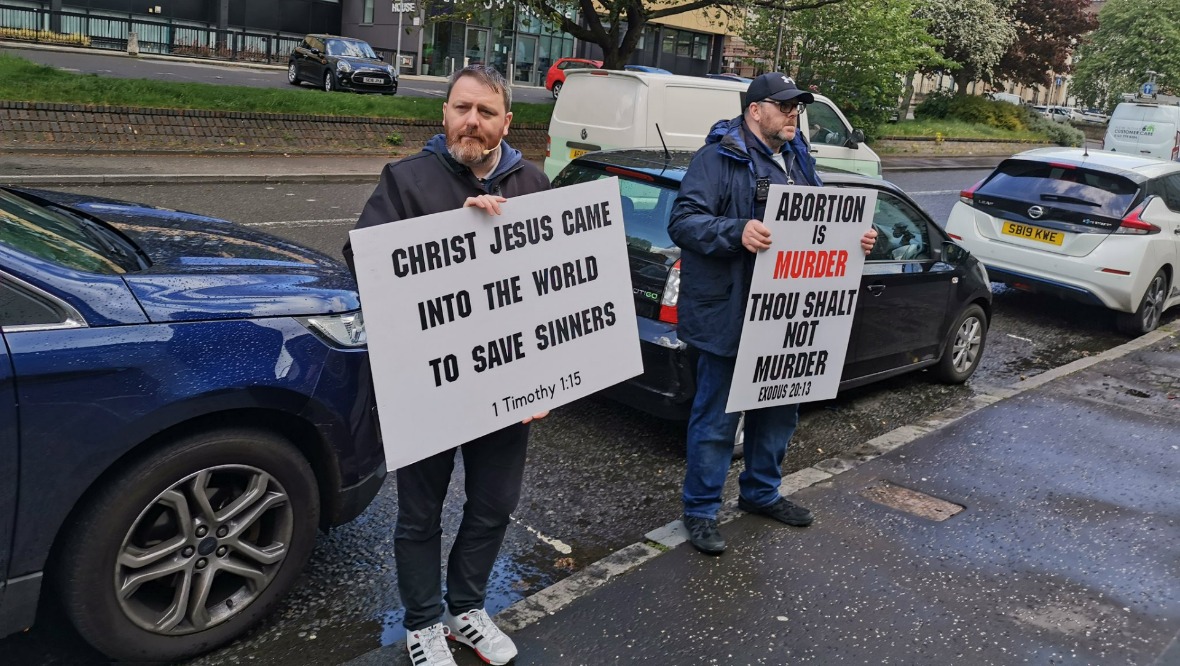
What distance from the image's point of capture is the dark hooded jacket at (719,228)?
372cm

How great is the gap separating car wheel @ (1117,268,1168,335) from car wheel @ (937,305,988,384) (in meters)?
2.83

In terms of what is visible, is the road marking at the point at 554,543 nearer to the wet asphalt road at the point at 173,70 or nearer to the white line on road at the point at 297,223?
the white line on road at the point at 297,223

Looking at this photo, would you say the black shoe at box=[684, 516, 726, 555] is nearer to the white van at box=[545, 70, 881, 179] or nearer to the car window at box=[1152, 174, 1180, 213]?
the white van at box=[545, 70, 881, 179]

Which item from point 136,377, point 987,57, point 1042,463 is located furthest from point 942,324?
point 987,57

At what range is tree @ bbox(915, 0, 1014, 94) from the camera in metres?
36.8

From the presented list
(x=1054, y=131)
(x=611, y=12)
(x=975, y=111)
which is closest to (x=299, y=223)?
(x=611, y=12)

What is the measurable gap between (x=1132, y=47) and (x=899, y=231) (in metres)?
50.3

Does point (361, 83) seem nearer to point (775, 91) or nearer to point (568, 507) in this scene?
point (568, 507)

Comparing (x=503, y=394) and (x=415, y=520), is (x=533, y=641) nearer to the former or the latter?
(x=415, y=520)

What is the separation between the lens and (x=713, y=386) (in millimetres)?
4008

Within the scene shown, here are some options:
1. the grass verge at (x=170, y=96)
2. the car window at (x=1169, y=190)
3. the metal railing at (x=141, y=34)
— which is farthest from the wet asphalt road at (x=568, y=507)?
the metal railing at (x=141, y=34)

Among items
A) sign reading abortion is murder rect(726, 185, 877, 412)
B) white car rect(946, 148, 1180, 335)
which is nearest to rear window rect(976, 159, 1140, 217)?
white car rect(946, 148, 1180, 335)

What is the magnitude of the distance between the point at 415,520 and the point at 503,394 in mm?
463

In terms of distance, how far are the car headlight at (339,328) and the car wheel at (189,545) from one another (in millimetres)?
373
